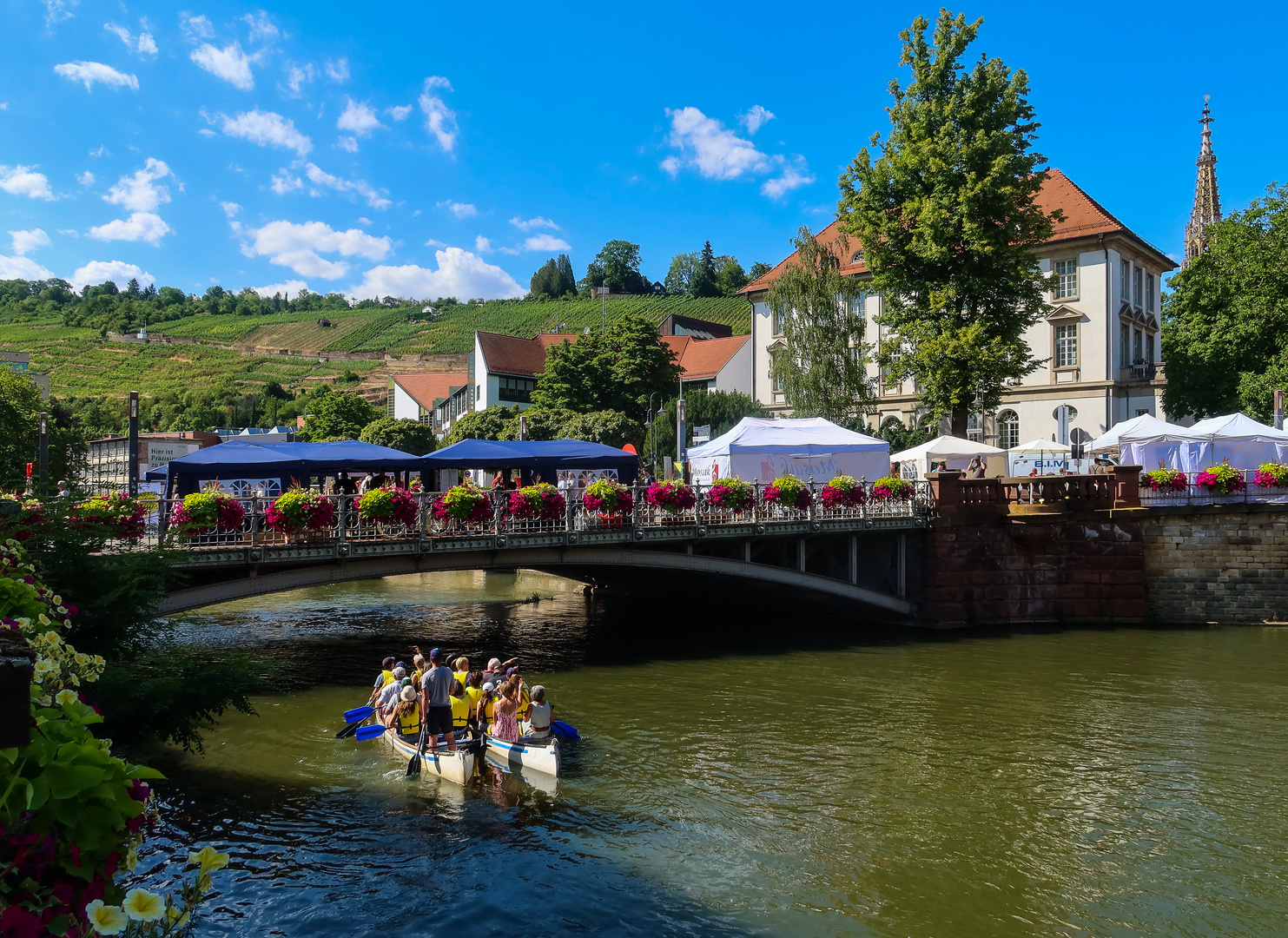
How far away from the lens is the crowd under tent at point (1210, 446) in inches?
1148

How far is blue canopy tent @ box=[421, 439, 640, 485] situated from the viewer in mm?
24594

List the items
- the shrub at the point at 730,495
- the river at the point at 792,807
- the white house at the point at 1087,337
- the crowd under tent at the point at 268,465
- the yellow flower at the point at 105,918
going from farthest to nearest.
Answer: the white house at the point at 1087,337
the shrub at the point at 730,495
the crowd under tent at the point at 268,465
the river at the point at 792,807
the yellow flower at the point at 105,918

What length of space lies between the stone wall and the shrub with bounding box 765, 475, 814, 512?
33.1ft

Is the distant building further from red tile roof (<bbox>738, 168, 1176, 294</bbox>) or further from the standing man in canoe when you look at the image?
the standing man in canoe

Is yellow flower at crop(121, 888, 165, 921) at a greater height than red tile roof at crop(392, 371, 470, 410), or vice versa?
red tile roof at crop(392, 371, 470, 410)

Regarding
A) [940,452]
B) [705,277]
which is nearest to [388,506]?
[940,452]

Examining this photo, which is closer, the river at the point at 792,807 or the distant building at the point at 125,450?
the river at the point at 792,807

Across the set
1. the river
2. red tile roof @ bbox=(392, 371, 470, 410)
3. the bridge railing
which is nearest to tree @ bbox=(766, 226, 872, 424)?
the bridge railing

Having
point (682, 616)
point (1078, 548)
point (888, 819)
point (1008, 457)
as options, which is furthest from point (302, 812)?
point (1008, 457)

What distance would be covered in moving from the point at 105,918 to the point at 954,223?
105 feet

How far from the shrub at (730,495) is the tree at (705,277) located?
125169mm

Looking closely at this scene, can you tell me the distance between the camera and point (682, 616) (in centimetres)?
2927

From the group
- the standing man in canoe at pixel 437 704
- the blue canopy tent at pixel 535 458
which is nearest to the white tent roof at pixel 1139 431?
the blue canopy tent at pixel 535 458

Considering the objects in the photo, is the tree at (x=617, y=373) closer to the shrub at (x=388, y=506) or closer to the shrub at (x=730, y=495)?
the shrub at (x=730, y=495)
